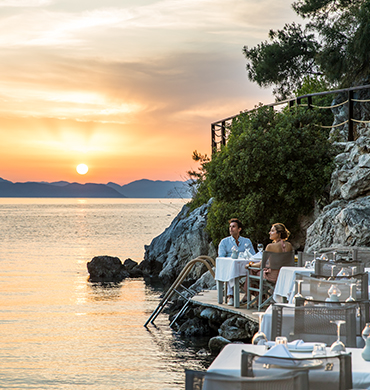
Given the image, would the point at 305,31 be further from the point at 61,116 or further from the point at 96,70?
the point at 61,116

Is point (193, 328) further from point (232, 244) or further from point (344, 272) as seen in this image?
point (344, 272)

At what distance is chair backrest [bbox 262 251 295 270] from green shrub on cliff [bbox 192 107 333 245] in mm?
6420

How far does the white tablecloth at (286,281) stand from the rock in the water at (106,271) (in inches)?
616

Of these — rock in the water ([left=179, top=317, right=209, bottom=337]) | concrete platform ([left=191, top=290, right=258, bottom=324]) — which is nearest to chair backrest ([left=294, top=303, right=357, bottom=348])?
concrete platform ([left=191, top=290, right=258, bottom=324])

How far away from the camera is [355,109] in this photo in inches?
653

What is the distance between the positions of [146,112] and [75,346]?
2504 cm

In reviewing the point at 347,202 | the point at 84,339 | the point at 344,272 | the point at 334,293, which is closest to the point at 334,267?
the point at 344,272

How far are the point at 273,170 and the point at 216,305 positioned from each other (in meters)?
6.12

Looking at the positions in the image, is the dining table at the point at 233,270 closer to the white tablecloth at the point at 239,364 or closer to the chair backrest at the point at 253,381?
the white tablecloth at the point at 239,364

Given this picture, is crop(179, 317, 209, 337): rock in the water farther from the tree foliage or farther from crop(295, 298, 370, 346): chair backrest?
the tree foliage

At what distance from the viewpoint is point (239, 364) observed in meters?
3.36

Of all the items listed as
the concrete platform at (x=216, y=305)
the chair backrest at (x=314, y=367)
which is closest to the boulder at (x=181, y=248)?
the concrete platform at (x=216, y=305)

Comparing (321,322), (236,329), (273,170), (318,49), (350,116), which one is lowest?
(236,329)

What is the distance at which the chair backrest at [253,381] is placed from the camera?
8.56ft
